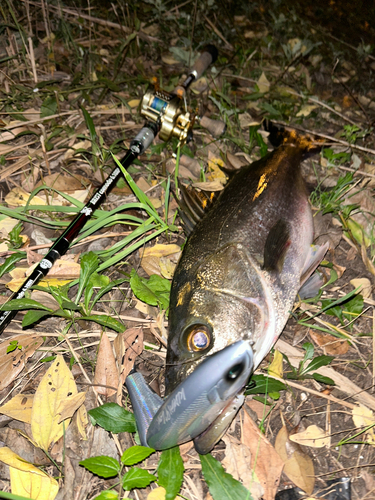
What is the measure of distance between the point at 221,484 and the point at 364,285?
1809mm

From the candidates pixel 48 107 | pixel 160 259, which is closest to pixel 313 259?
pixel 160 259

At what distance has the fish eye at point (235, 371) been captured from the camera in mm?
1818

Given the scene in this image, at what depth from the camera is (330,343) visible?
2.81 meters

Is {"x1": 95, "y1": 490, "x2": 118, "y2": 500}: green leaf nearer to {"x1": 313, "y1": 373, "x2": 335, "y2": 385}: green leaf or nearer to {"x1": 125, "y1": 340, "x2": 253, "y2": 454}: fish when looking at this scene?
{"x1": 125, "y1": 340, "x2": 253, "y2": 454}: fish

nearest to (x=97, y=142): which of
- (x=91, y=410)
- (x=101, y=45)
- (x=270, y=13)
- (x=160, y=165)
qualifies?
(x=160, y=165)

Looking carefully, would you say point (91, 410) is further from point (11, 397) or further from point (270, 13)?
point (270, 13)

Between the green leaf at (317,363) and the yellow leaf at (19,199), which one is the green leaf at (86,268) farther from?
the green leaf at (317,363)

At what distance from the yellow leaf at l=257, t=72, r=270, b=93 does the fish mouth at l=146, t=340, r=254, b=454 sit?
3.76m

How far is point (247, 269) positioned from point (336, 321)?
1.00 m

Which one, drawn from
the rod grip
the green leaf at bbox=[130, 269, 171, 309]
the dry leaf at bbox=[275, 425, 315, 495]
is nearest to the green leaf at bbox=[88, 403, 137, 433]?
the green leaf at bbox=[130, 269, 171, 309]

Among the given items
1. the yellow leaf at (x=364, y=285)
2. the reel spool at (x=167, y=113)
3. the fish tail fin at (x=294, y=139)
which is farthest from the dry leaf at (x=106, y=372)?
the fish tail fin at (x=294, y=139)

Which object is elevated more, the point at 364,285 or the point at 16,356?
the point at 16,356

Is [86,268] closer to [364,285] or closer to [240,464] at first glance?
[240,464]

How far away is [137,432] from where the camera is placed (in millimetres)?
2230
